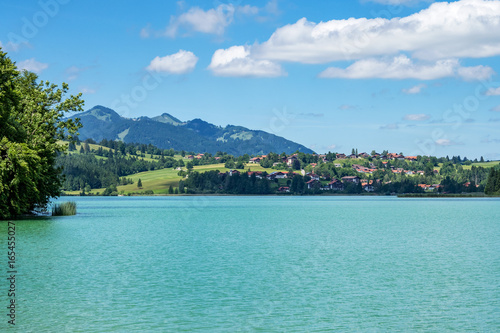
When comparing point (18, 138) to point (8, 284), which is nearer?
point (8, 284)

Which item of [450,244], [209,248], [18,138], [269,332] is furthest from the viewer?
[18,138]

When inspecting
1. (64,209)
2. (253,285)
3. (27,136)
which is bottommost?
(253,285)

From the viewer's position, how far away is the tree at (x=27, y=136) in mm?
58156

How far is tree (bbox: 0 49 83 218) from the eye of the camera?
5816 cm

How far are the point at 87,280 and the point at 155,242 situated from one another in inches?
846

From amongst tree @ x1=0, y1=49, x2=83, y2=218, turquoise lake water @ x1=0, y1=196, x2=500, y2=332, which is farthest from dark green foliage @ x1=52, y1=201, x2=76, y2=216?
turquoise lake water @ x1=0, y1=196, x2=500, y2=332

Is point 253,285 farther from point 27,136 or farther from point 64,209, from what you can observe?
point 64,209

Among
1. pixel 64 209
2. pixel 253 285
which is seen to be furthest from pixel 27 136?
pixel 253 285

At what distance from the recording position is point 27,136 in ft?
219

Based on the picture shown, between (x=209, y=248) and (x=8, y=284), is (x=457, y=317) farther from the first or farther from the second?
(x=209, y=248)

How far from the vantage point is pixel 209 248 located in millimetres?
46812

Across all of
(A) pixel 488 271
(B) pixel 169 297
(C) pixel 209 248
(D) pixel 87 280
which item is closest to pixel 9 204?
(C) pixel 209 248

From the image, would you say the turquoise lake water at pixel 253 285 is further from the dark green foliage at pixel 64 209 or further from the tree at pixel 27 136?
the dark green foliage at pixel 64 209

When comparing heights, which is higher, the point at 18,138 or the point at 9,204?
the point at 18,138
